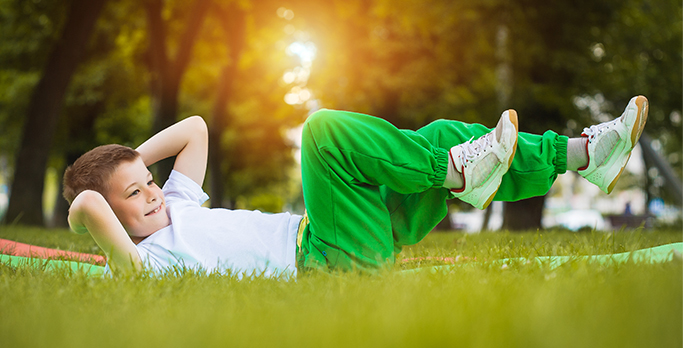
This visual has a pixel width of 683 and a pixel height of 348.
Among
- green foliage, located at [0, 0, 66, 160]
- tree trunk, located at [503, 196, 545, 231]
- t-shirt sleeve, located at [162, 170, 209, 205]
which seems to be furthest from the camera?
green foliage, located at [0, 0, 66, 160]

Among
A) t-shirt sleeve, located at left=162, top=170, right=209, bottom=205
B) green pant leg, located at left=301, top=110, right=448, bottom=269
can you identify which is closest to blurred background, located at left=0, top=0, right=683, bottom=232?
green pant leg, located at left=301, top=110, right=448, bottom=269

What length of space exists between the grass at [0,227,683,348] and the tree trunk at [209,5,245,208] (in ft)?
42.7

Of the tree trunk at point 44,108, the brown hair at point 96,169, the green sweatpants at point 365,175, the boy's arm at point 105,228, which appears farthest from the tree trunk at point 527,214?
the tree trunk at point 44,108

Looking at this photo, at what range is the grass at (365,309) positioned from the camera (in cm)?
126

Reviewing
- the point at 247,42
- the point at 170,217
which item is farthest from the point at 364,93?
the point at 170,217

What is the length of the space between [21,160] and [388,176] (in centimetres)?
957

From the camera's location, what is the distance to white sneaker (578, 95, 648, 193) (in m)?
2.55

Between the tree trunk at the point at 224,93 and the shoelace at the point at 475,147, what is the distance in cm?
1278

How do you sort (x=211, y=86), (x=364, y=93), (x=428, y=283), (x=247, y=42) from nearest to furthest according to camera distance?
1. (x=428, y=283)
2. (x=364, y=93)
3. (x=247, y=42)
4. (x=211, y=86)

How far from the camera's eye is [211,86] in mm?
23484

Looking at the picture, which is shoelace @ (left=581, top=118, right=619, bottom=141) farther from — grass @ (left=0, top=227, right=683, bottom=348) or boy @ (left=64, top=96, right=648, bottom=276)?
grass @ (left=0, top=227, right=683, bottom=348)

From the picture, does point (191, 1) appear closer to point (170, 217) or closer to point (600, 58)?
point (600, 58)

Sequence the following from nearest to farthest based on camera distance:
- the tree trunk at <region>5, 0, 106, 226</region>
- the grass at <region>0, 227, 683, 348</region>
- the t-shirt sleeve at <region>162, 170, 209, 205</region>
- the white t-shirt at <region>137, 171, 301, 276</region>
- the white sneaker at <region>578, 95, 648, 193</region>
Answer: the grass at <region>0, 227, 683, 348</region> → the white sneaker at <region>578, 95, 648, 193</region> → the white t-shirt at <region>137, 171, 301, 276</region> → the t-shirt sleeve at <region>162, 170, 209, 205</region> → the tree trunk at <region>5, 0, 106, 226</region>

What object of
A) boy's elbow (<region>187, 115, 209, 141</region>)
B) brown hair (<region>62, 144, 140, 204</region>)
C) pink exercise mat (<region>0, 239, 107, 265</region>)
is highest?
boy's elbow (<region>187, 115, 209, 141</region>)
